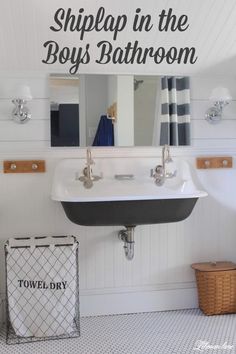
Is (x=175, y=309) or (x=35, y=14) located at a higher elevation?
(x=35, y=14)

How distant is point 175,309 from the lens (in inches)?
93.7

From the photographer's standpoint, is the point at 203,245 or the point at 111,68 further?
the point at 203,245

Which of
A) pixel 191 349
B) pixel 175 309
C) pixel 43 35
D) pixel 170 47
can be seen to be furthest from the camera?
pixel 175 309

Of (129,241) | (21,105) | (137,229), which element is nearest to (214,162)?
(137,229)

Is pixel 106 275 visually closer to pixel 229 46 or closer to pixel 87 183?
pixel 87 183

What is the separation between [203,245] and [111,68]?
1.21 meters

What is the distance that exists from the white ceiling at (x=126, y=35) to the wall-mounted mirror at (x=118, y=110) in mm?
73

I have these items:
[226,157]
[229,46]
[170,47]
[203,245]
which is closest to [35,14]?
[170,47]

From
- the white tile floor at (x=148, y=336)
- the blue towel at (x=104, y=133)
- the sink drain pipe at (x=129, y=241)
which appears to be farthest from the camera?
the blue towel at (x=104, y=133)

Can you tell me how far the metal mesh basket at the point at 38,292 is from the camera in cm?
202

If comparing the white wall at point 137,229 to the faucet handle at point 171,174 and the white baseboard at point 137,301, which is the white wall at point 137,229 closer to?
the white baseboard at point 137,301

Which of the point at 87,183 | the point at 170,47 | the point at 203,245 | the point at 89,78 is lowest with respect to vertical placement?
the point at 203,245

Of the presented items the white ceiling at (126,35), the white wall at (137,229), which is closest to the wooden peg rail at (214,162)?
the white wall at (137,229)

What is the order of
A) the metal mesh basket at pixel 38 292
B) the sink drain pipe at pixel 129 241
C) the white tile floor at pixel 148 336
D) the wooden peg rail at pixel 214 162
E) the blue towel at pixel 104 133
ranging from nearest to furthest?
the white tile floor at pixel 148 336
the metal mesh basket at pixel 38 292
the sink drain pipe at pixel 129 241
the blue towel at pixel 104 133
the wooden peg rail at pixel 214 162
